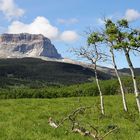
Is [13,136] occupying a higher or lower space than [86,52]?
lower

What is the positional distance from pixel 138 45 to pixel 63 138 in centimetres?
729

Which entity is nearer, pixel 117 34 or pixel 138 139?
pixel 138 139

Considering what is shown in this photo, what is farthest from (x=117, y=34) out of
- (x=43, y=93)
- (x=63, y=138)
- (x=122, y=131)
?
(x=43, y=93)

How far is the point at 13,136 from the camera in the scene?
20.0 metres

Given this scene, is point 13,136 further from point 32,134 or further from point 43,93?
point 43,93

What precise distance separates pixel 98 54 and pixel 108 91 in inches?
5222

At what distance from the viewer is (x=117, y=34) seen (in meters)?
25.0

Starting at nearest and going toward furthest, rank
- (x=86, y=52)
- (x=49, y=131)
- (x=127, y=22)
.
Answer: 1. (x=49, y=131)
2. (x=127, y=22)
3. (x=86, y=52)

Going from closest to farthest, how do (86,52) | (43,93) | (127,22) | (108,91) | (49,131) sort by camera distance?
1. (49,131)
2. (127,22)
3. (86,52)
4. (43,93)
5. (108,91)

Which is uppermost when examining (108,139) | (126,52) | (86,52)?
(86,52)

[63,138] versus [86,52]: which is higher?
[86,52]

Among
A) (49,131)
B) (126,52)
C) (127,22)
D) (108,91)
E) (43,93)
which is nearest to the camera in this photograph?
(49,131)

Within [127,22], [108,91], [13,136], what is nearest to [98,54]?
[127,22]

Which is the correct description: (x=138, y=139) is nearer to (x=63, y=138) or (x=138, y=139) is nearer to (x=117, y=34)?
(x=63, y=138)
